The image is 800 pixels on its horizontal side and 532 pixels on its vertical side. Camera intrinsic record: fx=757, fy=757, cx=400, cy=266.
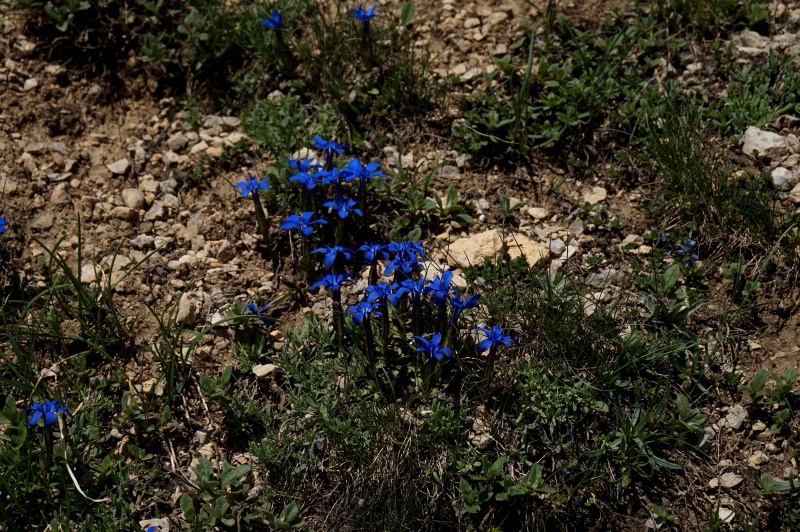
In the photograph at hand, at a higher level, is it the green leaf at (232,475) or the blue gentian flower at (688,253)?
the blue gentian flower at (688,253)

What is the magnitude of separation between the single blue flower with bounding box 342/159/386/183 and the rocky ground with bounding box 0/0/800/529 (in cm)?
43

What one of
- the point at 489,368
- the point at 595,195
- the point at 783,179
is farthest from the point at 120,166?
the point at 783,179

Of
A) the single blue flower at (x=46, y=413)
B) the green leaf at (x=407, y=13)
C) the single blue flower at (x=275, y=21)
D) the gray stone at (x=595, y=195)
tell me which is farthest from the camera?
the green leaf at (x=407, y=13)

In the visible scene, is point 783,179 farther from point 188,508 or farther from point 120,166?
point 120,166

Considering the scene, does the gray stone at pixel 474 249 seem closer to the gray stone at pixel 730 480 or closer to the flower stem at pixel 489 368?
the flower stem at pixel 489 368

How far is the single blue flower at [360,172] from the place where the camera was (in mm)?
3631

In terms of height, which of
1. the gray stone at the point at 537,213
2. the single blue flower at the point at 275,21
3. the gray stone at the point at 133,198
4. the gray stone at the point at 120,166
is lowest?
the gray stone at the point at 537,213

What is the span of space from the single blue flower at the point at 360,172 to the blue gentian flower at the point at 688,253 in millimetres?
1490

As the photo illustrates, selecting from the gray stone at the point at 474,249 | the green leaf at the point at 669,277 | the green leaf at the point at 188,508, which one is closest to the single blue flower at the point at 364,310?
the gray stone at the point at 474,249

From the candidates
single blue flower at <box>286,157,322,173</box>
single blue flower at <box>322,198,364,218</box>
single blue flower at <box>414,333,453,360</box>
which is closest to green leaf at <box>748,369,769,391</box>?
single blue flower at <box>414,333,453,360</box>

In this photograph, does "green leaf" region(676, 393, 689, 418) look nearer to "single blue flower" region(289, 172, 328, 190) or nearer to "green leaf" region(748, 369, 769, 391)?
"green leaf" region(748, 369, 769, 391)

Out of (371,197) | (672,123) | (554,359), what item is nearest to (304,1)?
(371,197)

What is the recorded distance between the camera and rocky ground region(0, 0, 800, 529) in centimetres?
335

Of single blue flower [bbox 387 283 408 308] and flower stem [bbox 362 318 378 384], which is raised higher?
single blue flower [bbox 387 283 408 308]
